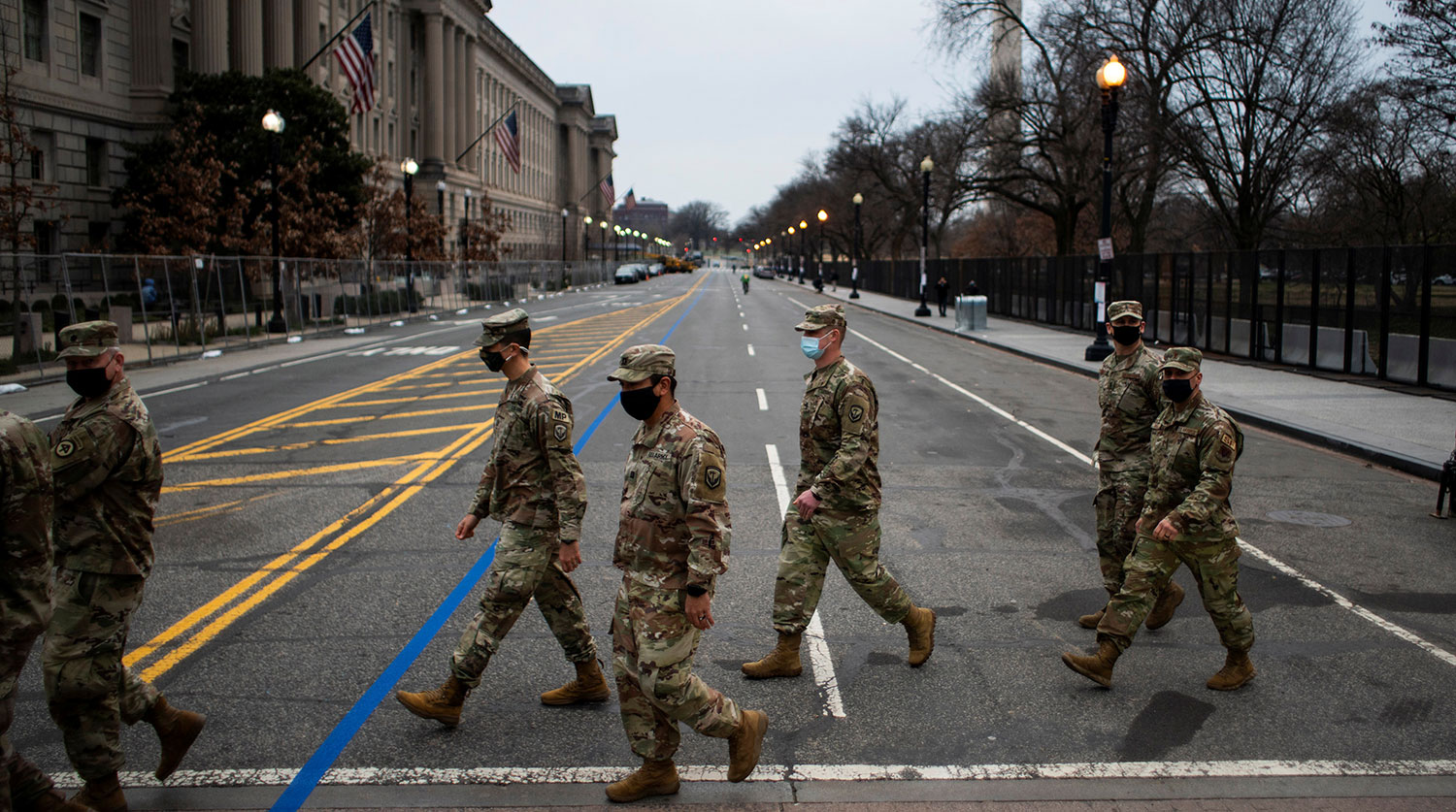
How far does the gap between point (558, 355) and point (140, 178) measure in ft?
77.2

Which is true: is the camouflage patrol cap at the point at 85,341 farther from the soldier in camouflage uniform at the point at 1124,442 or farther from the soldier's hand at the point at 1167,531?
the soldier in camouflage uniform at the point at 1124,442

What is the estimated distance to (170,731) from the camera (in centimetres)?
470

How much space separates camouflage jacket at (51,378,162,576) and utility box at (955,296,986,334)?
32965mm

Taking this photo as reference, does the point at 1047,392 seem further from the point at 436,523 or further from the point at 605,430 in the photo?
the point at 436,523

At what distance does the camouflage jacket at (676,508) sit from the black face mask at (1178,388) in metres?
2.62

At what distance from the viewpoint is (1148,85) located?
3912 centimetres

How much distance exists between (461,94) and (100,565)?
87019mm

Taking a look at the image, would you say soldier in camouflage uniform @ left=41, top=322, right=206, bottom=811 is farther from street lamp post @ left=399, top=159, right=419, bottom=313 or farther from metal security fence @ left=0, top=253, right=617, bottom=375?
street lamp post @ left=399, top=159, right=419, bottom=313

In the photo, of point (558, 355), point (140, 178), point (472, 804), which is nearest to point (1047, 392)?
point (558, 355)

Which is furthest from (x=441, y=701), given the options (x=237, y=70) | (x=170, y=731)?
(x=237, y=70)

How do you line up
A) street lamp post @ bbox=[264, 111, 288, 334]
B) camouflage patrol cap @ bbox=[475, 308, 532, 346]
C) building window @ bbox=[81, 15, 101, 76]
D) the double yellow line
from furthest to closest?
1. building window @ bbox=[81, 15, 101, 76]
2. street lamp post @ bbox=[264, 111, 288, 334]
3. the double yellow line
4. camouflage patrol cap @ bbox=[475, 308, 532, 346]

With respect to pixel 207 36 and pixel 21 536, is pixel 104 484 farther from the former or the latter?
pixel 207 36

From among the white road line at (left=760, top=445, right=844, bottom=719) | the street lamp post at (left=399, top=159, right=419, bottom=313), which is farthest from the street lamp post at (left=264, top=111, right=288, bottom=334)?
the white road line at (left=760, top=445, right=844, bottom=719)

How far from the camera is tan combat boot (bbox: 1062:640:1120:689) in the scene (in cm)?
573
